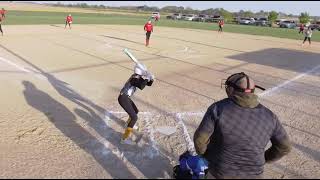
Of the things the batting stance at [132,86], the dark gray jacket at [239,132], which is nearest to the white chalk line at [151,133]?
the batting stance at [132,86]

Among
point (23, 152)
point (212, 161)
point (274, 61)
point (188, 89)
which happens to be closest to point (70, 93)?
point (188, 89)

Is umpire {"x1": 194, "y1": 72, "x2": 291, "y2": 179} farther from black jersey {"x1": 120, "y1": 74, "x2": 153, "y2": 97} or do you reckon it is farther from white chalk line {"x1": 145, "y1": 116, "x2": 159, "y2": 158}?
black jersey {"x1": 120, "y1": 74, "x2": 153, "y2": 97}

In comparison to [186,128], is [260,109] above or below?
above

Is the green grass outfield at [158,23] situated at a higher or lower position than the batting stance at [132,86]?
lower

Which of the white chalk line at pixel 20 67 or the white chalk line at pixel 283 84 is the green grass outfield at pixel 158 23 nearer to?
the white chalk line at pixel 283 84

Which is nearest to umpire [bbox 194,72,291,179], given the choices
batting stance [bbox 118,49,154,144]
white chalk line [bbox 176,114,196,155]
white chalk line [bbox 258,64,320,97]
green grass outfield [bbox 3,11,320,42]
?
white chalk line [bbox 176,114,196,155]

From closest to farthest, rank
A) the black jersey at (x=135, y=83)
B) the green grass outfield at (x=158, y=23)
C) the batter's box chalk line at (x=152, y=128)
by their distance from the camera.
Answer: the batter's box chalk line at (x=152, y=128)
the black jersey at (x=135, y=83)
the green grass outfield at (x=158, y=23)

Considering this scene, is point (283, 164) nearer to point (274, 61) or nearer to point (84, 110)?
point (84, 110)

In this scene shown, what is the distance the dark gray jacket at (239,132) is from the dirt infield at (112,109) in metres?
2.18

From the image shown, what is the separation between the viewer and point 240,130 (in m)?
3.34

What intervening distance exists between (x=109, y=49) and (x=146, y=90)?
10.0 meters

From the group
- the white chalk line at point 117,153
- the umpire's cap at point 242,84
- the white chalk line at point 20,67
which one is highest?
the umpire's cap at point 242,84

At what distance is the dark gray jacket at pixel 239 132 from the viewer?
11.0 feet

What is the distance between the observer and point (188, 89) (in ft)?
36.7
